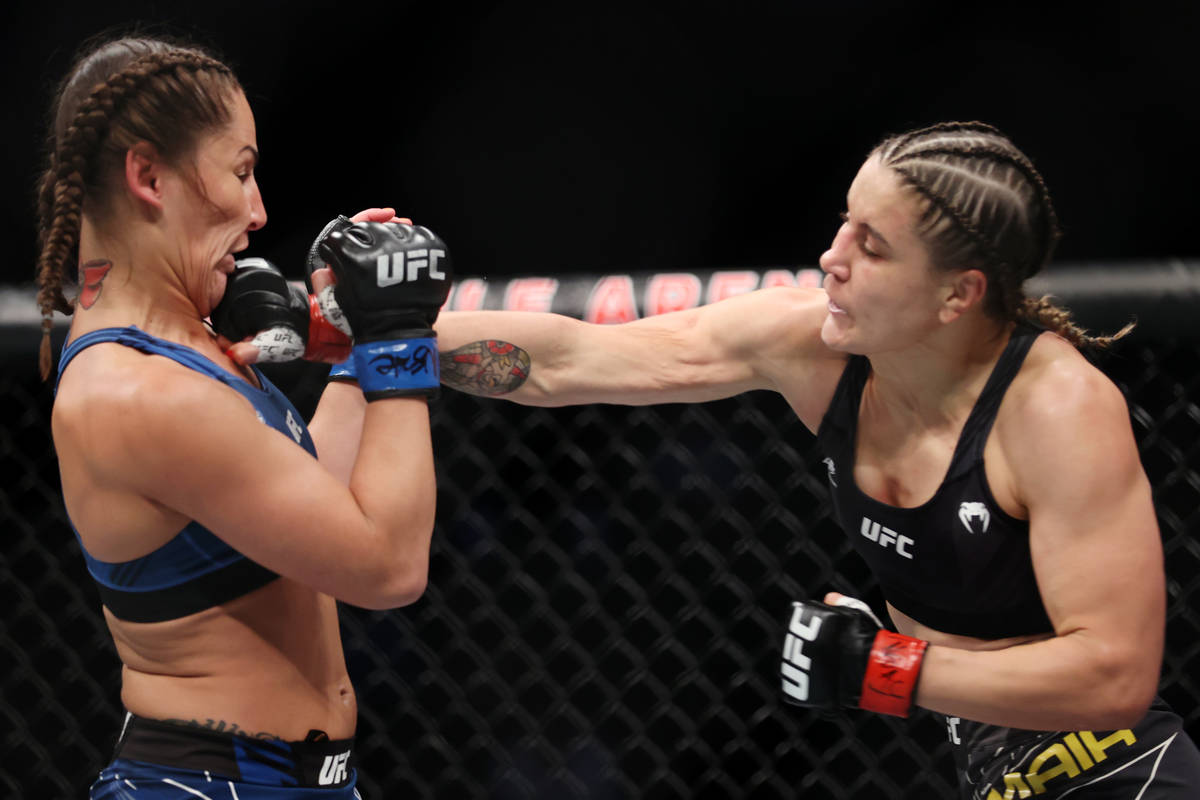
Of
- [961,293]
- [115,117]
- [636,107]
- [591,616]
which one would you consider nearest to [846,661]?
[961,293]

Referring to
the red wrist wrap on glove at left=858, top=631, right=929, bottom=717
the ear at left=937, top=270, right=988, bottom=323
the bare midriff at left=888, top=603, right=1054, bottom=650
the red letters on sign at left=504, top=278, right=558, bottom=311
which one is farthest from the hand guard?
the red letters on sign at left=504, top=278, right=558, bottom=311

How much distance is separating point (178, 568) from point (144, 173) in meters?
0.38

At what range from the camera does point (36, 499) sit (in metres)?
2.96

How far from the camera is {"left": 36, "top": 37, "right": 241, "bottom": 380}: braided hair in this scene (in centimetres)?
104

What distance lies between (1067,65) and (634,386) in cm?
213

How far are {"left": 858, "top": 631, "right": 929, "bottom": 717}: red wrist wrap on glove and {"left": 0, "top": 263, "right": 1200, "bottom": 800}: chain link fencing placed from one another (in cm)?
57

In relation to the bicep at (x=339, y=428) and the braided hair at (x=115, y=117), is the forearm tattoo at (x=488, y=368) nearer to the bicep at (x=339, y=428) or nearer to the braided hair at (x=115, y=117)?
the bicep at (x=339, y=428)

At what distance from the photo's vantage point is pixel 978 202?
1.22 m

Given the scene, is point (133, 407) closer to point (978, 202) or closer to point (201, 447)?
point (201, 447)

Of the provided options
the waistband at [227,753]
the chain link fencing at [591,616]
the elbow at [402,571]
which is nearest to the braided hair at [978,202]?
the chain link fencing at [591,616]

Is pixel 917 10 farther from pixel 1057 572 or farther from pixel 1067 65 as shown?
pixel 1057 572

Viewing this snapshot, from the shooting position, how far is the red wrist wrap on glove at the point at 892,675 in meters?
1.22

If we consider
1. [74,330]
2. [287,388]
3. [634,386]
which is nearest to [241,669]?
[74,330]

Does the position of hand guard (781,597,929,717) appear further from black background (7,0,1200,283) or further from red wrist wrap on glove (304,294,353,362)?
black background (7,0,1200,283)
